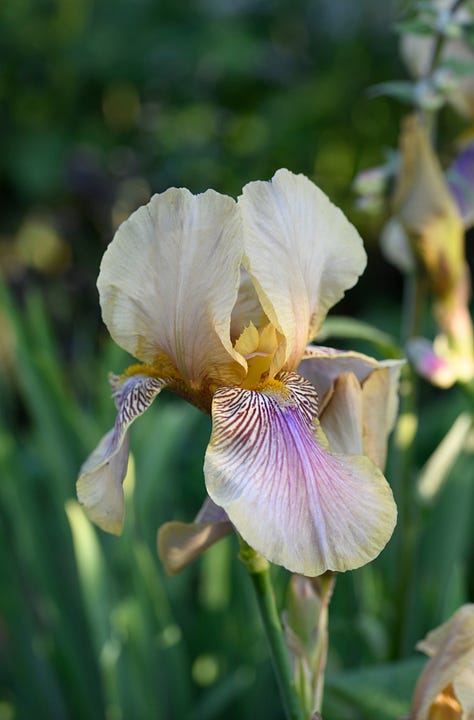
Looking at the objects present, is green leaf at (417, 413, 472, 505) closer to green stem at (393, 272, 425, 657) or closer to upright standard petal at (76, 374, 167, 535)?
green stem at (393, 272, 425, 657)

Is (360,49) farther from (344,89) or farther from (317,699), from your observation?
(317,699)

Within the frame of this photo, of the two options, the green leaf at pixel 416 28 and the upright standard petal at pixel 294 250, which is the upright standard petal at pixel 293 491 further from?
the green leaf at pixel 416 28

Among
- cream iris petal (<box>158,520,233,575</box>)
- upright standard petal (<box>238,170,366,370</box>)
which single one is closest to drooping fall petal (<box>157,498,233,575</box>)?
cream iris petal (<box>158,520,233,575</box>)

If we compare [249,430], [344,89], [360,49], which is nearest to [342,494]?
[249,430]

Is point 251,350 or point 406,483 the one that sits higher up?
point 251,350

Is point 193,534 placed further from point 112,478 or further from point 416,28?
point 416,28

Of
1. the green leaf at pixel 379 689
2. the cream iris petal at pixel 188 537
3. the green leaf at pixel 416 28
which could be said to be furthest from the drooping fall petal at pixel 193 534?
the green leaf at pixel 416 28

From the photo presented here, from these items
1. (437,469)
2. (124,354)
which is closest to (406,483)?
(437,469)
